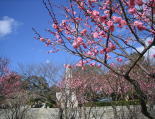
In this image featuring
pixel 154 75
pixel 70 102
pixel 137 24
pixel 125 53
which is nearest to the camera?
pixel 137 24

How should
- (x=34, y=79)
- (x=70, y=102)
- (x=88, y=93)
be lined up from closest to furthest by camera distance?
(x=70, y=102) < (x=88, y=93) < (x=34, y=79)

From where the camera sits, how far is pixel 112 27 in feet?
7.72

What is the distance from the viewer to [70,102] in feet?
28.6

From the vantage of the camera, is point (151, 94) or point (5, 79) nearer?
point (151, 94)

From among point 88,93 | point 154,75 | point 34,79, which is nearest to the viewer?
point 154,75

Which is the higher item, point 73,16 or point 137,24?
point 73,16

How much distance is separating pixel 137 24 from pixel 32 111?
34.7 ft

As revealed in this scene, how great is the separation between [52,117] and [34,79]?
876 cm

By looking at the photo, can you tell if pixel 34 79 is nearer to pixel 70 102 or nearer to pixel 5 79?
pixel 5 79

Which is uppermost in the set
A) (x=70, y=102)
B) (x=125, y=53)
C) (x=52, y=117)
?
(x=125, y=53)

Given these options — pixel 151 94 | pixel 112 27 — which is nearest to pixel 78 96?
pixel 151 94

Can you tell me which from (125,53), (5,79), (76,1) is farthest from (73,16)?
(5,79)

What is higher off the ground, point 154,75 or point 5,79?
point 5,79

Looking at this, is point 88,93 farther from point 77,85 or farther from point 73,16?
point 73,16
